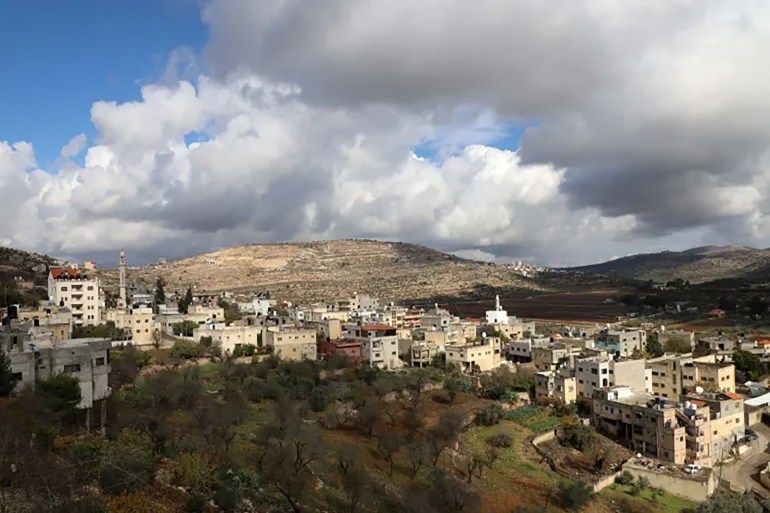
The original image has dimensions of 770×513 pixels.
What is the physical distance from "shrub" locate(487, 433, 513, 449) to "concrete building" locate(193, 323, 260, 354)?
2518cm

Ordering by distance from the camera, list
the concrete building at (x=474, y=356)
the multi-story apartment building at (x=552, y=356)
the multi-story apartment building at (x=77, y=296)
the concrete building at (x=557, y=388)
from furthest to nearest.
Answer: the multi-story apartment building at (x=77, y=296)
the concrete building at (x=474, y=356)
the multi-story apartment building at (x=552, y=356)
the concrete building at (x=557, y=388)

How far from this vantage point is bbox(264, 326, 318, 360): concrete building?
178ft

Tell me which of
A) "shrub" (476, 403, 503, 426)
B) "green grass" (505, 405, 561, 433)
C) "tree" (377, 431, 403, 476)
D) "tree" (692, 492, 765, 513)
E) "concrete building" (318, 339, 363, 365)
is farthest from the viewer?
"concrete building" (318, 339, 363, 365)

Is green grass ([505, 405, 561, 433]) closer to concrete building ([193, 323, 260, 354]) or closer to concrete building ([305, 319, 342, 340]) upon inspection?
concrete building ([305, 319, 342, 340])

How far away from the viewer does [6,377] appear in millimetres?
25781

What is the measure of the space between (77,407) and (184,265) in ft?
534

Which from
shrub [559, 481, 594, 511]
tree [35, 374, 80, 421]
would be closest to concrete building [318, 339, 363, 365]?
shrub [559, 481, 594, 511]

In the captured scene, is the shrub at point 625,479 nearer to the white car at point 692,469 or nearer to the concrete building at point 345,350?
the white car at point 692,469

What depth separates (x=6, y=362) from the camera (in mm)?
26109

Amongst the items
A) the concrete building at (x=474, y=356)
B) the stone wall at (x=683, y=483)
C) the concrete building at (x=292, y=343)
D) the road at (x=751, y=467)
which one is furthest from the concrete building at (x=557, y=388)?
the concrete building at (x=292, y=343)

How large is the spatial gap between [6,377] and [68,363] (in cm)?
251

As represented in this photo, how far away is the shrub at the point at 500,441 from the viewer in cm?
3712

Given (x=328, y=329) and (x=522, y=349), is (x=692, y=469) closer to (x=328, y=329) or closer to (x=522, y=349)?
(x=522, y=349)

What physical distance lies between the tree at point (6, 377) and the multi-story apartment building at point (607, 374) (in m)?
38.0
